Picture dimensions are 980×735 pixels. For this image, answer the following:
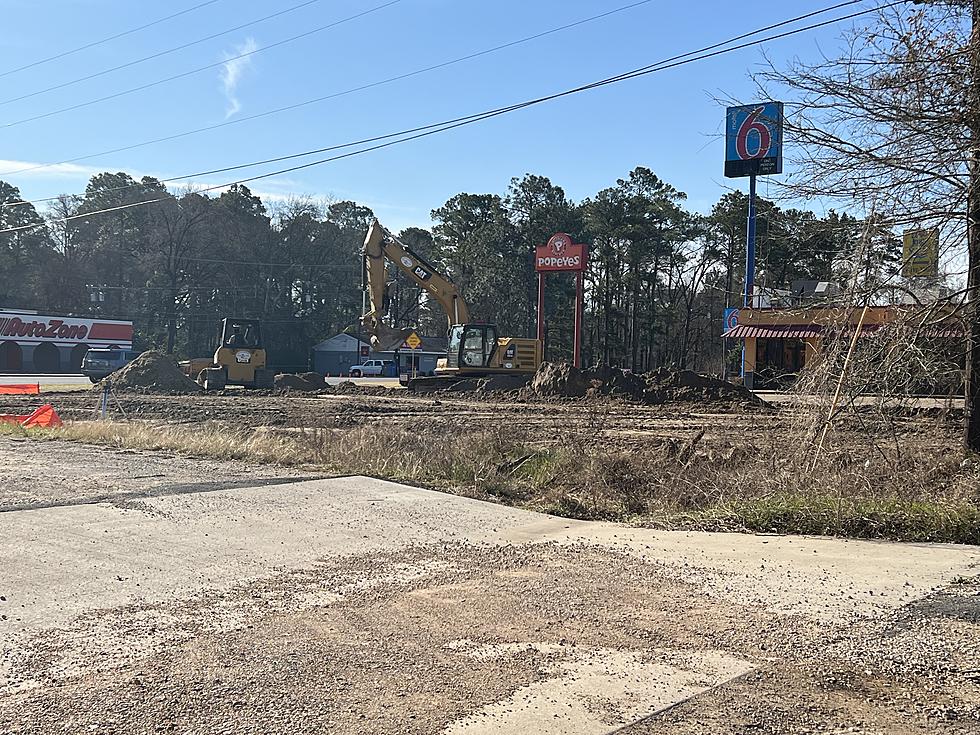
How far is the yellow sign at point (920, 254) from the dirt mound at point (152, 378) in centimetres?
3393

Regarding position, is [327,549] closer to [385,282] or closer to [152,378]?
[385,282]

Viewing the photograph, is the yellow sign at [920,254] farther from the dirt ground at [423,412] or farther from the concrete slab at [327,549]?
the dirt ground at [423,412]

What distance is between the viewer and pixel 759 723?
16.5 ft

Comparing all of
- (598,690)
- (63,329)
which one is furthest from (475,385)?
(63,329)

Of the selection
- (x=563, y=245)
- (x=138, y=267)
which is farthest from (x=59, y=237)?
(x=563, y=245)

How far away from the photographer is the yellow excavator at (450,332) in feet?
133

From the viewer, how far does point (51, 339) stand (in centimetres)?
7206

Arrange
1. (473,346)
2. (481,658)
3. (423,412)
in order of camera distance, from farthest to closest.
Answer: (473,346) < (423,412) < (481,658)

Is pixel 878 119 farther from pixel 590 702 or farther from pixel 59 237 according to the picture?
pixel 59 237

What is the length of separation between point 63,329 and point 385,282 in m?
41.1

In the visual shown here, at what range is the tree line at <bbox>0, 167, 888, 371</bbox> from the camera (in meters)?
76.6

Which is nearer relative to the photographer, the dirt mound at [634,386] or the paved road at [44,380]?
the dirt mound at [634,386]

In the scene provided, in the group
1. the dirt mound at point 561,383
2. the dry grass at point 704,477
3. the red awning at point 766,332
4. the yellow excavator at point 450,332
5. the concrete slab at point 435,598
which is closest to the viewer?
the concrete slab at point 435,598

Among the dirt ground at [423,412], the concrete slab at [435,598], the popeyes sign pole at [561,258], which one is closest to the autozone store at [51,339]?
the dirt ground at [423,412]
